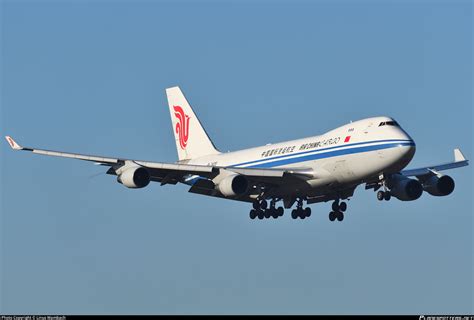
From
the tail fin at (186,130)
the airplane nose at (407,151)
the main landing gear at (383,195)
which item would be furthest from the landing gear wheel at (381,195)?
the tail fin at (186,130)

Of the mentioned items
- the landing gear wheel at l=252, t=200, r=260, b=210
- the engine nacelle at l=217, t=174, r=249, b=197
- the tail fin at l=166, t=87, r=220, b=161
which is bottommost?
the engine nacelle at l=217, t=174, r=249, b=197

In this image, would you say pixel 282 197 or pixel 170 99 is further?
pixel 170 99

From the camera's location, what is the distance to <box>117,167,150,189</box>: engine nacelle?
8019cm

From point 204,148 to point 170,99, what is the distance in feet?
27.0

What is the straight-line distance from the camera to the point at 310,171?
79812 millimetres

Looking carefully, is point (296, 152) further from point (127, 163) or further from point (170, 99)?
point (170, 99)

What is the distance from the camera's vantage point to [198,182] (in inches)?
3305

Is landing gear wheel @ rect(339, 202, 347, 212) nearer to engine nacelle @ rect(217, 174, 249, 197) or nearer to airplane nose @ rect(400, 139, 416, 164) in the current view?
engine nacelle @ rect(217, 174, 249, 197)

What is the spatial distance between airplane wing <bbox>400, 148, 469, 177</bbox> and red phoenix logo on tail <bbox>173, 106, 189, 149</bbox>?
766 inches

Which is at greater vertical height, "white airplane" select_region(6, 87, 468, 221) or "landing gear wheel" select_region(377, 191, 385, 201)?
"white airplane" select_region(6, 87, 468, 221)

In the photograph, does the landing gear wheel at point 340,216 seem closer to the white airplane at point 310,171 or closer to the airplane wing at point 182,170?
the white airplane at point 310,171

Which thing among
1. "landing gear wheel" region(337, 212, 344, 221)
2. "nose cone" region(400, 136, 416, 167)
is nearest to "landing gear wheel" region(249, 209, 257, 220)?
"landing gear wheel" region(337, 212, 344, 221)

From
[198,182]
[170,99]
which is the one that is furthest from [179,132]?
[198,182]

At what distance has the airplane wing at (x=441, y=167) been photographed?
86.9 meters
